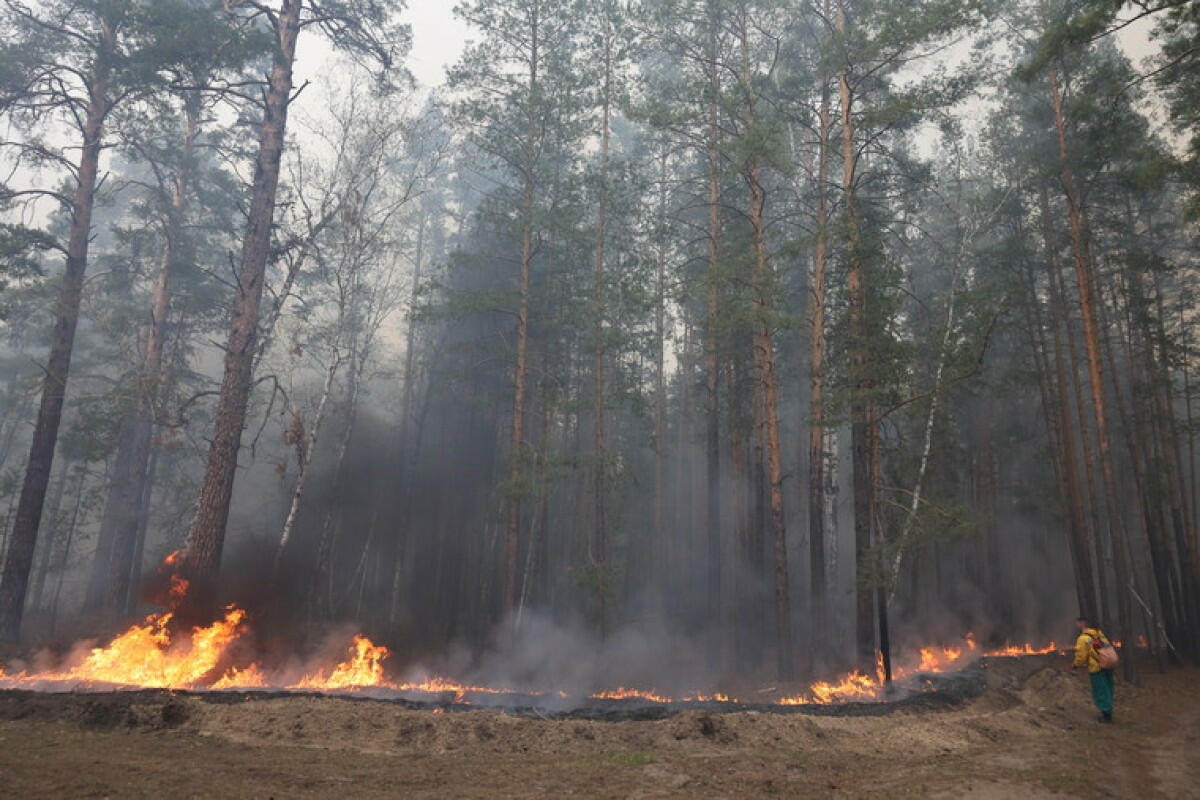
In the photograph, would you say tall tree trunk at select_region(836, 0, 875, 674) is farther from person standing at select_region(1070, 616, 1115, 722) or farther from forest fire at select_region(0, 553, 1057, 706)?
person standing at select_region(1070, 616, 1115, 722)

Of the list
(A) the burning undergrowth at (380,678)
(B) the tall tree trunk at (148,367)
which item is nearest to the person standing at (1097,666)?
(A) the burning undergrowth at (380,678)

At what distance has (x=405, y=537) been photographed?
83.4ft

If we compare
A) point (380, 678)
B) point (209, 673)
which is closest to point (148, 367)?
point (209, 673)

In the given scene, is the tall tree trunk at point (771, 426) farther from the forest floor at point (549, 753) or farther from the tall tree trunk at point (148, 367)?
the tall tree trunk at point (148, 367)

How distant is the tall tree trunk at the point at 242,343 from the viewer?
13.4 m

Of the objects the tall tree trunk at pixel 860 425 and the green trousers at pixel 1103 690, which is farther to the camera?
the tall tree trunk at pixel 860 425

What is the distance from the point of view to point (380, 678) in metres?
14.7

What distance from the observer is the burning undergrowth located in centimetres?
1165

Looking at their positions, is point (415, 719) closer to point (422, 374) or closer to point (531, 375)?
point (531, 375)

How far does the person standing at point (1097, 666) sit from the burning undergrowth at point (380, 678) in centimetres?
245

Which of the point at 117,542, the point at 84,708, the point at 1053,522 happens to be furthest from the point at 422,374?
the point at 1053,522

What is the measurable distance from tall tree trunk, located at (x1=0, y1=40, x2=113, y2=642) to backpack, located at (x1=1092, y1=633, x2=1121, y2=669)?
2122cm

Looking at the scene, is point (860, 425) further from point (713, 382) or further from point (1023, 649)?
point (1023, 649)

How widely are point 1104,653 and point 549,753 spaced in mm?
9312
